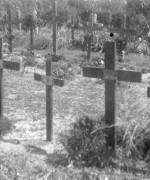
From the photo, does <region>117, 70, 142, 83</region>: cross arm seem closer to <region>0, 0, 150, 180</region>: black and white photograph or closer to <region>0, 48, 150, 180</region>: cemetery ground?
<region>0, 0, 150, 180</region>: black and white photograph

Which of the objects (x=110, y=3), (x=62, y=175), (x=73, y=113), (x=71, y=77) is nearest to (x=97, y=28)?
(x=71, y=77)

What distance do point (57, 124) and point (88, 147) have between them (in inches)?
68.3

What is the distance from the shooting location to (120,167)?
459 cm

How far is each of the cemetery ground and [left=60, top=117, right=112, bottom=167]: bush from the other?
76 millimetres

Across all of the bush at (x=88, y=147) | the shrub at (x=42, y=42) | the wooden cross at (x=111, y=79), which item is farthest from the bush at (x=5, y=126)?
the shrub at (x=42, y=42)

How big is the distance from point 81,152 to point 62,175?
32 centimetres

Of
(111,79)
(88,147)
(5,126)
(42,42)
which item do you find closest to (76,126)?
(88,147)

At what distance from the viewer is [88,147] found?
462cm

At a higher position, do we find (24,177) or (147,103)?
(147,103)

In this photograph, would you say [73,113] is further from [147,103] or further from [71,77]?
[71,77]

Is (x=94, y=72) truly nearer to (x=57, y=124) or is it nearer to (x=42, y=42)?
(x=57, y=124)

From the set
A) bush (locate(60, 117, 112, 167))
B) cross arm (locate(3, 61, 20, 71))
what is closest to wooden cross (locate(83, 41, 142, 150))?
bush (locate(60, 117, 112, 167))

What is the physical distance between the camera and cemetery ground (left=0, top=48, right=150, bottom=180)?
4.53 meters

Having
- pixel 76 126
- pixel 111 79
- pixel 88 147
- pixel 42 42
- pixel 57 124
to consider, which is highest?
pixel 111 79
